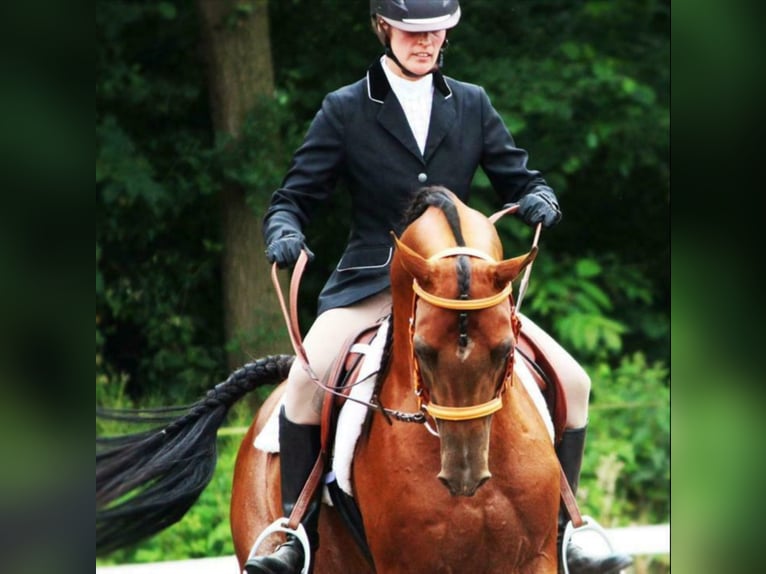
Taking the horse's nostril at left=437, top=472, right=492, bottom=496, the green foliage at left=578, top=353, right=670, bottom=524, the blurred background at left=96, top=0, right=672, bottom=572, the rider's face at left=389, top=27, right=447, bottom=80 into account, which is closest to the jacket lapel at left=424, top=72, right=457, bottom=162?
the rider's face at left=389, top=27, right=447, bottom=80

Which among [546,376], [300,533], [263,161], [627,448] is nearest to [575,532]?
[546,376]

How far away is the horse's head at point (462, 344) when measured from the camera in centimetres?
379

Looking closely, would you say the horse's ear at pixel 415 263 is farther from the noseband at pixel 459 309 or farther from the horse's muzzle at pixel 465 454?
the horse's muzzle at pixel 465 454

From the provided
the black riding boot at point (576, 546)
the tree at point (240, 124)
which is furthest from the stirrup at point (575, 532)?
the tree at point (240, 124)

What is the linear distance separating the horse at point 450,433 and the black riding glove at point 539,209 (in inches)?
11.1

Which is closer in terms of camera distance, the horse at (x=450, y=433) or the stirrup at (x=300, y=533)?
the horse at (x=450, y=433)

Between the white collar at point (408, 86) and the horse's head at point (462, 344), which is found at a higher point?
the white collar at point (408, 86)

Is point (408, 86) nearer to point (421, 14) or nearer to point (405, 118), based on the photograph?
point (405, 118)

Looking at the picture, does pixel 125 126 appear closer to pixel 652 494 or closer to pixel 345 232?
pixel 345 232

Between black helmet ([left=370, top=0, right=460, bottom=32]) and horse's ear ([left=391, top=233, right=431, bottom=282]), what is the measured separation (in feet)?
2.97

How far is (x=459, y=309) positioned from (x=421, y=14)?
1178 millimetres

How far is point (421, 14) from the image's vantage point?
4.47 m
